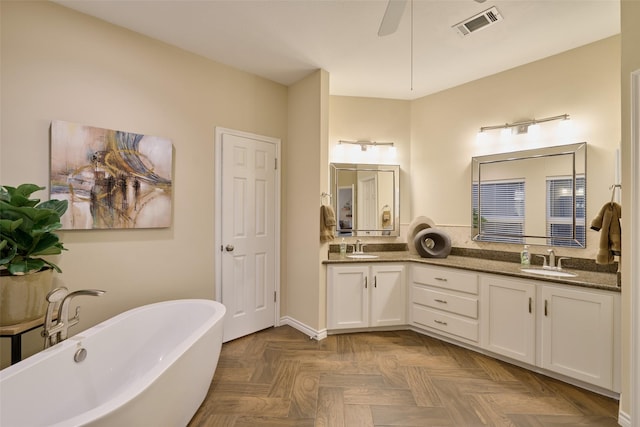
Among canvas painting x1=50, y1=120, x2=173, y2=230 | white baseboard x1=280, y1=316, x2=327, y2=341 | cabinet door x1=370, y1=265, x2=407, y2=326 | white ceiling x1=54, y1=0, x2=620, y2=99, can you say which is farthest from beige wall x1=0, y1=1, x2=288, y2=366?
cabinet door x1=370, y1=265, x2=407, y2=326

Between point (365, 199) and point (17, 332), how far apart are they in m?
3.14

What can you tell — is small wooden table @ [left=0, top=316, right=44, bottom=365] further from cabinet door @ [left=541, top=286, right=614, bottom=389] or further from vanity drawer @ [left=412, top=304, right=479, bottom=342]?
cabinet door @ [left=541, top=286, right=614, bottom=389]

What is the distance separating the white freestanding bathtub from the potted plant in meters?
0.31

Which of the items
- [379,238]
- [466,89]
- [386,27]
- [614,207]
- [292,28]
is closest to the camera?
[386,27]

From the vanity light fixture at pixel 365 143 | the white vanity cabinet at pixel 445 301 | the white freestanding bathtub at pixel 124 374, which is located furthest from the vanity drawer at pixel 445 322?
the white freestanding bathtub at pixel 124 374

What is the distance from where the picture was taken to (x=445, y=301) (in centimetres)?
297

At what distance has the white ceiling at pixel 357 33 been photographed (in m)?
2.14

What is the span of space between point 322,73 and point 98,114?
2.00 metres

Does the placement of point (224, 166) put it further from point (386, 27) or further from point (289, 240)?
point (386, 27)

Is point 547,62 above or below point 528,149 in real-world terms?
above

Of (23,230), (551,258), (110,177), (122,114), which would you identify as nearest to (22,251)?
(23,230)

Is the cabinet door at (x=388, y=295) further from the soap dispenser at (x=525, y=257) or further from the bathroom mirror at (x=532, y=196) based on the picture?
the soap dispenser at (x=525, y=257)

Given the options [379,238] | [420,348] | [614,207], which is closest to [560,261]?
[614,207]

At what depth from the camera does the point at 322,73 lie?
121 inches
